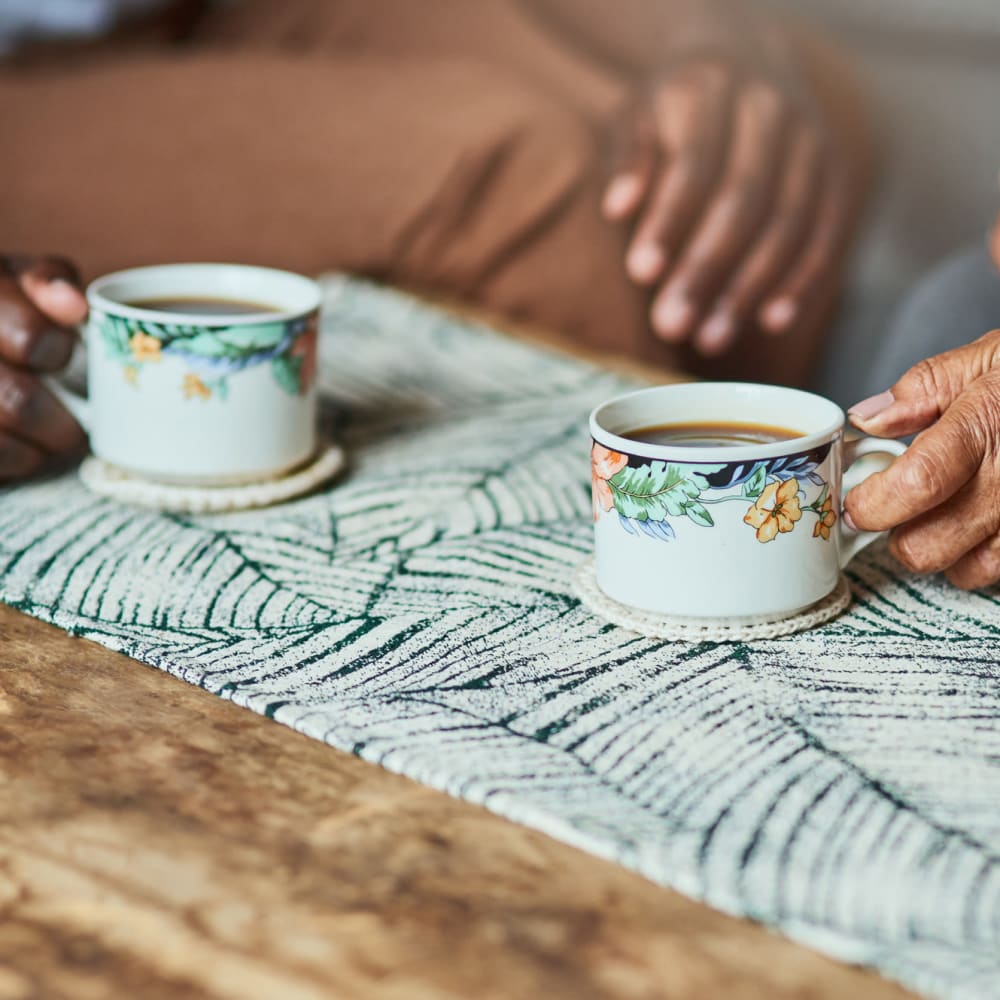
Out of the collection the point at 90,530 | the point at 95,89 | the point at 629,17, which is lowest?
the point at 90,530

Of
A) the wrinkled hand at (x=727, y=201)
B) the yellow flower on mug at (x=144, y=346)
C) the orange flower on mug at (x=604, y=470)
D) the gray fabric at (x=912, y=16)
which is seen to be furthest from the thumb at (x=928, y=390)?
the gray fabric at (x=912, y=16)

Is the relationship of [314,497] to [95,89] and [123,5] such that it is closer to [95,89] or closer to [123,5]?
[95,89]

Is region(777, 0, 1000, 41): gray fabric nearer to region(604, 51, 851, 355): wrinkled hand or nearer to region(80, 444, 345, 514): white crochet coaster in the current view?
region(604, 51, 851, 355): wrinkled hand

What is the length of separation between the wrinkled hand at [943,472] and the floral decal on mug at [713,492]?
1.2 inches

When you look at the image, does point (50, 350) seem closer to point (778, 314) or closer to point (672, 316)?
point (672, 316)

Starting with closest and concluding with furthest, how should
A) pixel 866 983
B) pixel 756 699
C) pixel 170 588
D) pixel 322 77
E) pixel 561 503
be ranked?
pixel 866 983 → pixel 756 699 → pixel 170 588 → pixel 561 503 → pixel 322 77

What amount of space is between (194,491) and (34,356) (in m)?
0.14

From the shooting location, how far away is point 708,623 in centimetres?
59

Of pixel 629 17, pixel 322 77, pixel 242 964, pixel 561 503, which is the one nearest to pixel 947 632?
pixel 561 503

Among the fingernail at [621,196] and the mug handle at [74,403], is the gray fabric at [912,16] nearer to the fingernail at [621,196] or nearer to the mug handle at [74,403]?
the fingernail at [621,196]

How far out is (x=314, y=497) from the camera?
0.79 m

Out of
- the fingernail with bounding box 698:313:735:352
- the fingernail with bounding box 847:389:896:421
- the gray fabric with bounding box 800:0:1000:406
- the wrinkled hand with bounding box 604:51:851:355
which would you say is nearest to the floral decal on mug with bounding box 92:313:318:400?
the fingernail with bounding box 847:389:896:421

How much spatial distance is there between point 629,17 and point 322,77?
0.58m

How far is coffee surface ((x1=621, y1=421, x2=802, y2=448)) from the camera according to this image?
0.63 metres
